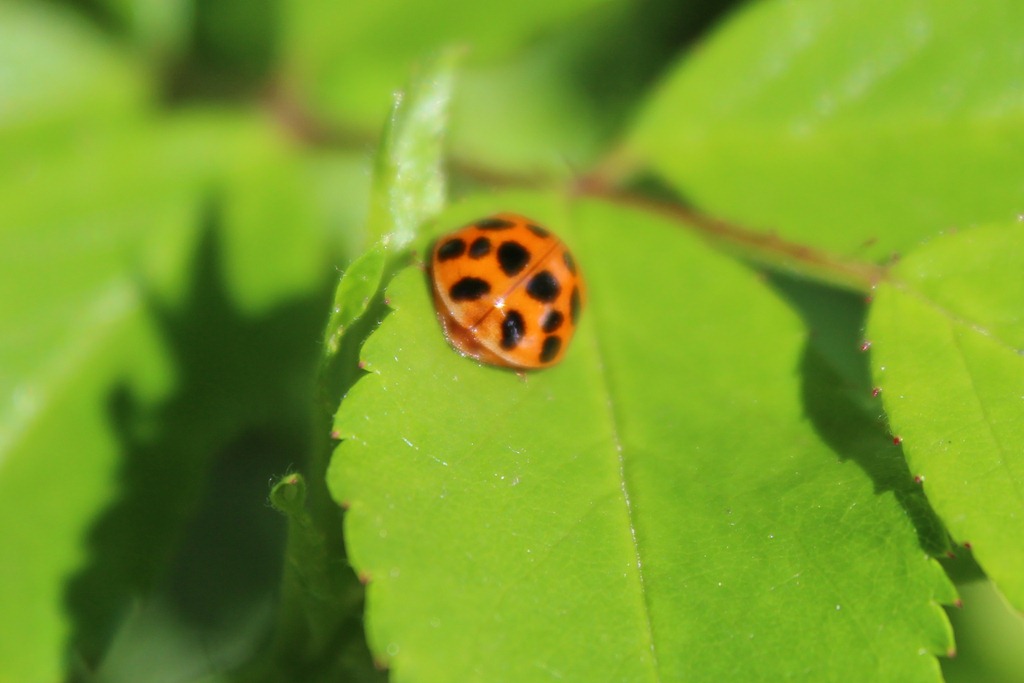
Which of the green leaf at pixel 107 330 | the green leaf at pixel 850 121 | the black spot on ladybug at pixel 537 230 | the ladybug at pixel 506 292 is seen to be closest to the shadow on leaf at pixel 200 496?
the green leaf at pixel 107 330

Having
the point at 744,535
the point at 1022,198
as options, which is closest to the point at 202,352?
the point at 744,535

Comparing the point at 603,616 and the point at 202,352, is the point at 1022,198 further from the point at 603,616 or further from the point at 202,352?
the point at 202,352

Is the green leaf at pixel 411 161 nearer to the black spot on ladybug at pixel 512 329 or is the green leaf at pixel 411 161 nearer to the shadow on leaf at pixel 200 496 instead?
the black spot on ladybug at pixel 512 329

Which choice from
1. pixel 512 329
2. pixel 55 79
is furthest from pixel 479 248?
pixel 55 79

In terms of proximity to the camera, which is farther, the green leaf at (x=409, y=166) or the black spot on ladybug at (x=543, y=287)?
the black spot on ladybug at (x=543, y=287)

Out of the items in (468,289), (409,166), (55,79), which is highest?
(409,166)

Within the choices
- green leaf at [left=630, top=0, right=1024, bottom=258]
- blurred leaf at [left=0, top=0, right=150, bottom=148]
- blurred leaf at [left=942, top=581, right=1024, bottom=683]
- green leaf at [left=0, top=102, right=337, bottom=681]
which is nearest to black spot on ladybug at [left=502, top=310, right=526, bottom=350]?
green leaf at [left=630, top=0, right=1024, bottom=258]

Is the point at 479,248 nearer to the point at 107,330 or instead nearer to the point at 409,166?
the point at 409,166
